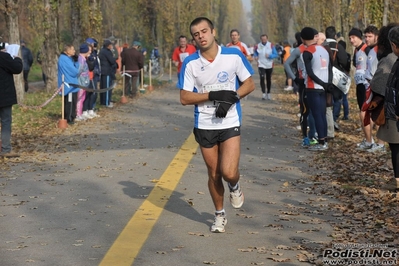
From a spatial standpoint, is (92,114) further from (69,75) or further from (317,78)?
(317,78)

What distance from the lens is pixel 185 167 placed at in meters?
11.6

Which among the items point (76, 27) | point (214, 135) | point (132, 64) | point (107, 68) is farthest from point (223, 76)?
point (76, 27)

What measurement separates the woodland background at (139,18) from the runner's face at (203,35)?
15.2 metres

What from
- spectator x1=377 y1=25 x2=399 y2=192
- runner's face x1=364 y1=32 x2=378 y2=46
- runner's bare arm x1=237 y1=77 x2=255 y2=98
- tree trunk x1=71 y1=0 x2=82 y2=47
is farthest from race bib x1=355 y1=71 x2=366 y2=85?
tree trunk x1=71 y1=0 x2=82 y2=47

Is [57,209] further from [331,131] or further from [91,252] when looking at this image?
[331,131]

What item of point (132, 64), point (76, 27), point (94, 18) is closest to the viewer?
point (132, 64)

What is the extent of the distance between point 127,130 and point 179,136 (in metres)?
1.81

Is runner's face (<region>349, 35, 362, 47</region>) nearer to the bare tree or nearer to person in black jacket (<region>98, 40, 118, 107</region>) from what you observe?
person in black jacket (<region>98, 40, 118, 107</region>)

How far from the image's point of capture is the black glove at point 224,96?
23.9 ft

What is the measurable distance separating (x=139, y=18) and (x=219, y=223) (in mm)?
48340

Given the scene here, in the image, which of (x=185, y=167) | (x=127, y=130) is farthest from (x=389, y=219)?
(x=127, y=130)

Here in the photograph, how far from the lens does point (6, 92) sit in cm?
1293

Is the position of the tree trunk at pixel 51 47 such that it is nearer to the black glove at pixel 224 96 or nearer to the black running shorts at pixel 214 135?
the black running shorts at pixel 214 135

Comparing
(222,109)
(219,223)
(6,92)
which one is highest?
(222,109)
